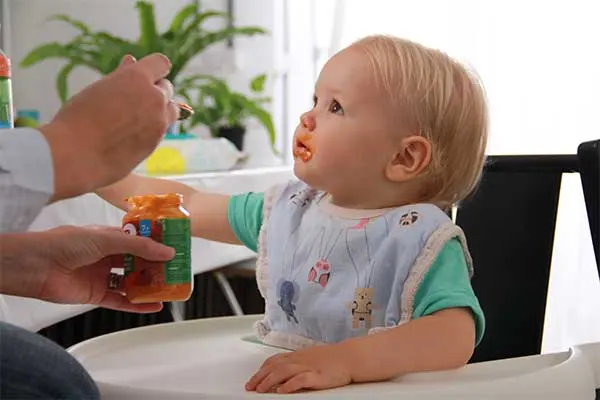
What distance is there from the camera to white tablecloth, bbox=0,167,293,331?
3.87 feet

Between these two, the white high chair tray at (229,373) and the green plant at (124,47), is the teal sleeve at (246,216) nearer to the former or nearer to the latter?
the white high chair tray at (229,373)

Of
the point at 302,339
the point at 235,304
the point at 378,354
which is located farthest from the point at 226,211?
Answer: the point at 235,304

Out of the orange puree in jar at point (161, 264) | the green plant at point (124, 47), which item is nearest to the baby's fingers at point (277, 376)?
the orange puree in jar at point (161, 264)

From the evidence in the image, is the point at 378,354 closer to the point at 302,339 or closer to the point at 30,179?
the point at 302,339

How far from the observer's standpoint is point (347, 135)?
0.87m

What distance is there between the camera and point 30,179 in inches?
21.2

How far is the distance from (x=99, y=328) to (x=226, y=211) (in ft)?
3.97

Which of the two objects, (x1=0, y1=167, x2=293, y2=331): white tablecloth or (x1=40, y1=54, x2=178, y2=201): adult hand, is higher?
(x1=40, y1=54, x2=178, y2=201): adult hand

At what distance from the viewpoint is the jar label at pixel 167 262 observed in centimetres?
74

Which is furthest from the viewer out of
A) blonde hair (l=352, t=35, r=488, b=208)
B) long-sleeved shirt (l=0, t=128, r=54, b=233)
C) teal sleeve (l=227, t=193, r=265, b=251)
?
teal sleeve (l=227, t=193, r=265, b=251)

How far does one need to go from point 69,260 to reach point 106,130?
22 centimetres

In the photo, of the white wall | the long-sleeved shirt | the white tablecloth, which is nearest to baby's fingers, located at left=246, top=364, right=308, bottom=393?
the long-sleeved shirt

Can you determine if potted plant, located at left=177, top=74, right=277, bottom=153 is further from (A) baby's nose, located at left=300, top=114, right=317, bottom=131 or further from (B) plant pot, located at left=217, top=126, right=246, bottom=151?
(A) baby's nose, located at left=300, top=114, right=317, bottom=131

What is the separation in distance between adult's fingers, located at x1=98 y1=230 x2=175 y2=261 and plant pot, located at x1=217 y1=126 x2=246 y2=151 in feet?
4.98
